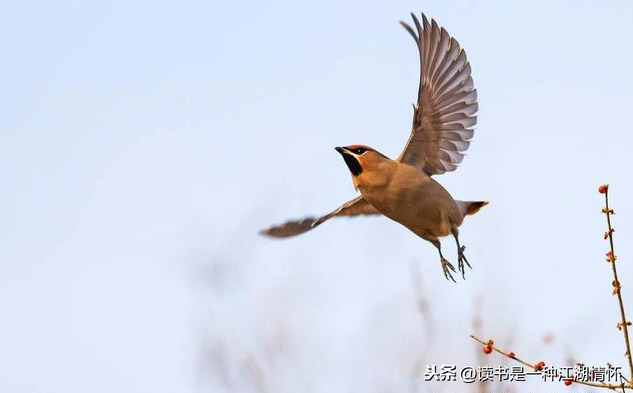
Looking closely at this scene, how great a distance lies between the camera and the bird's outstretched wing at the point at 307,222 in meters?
7.62

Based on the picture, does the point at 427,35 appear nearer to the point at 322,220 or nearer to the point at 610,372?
the point at 322,220

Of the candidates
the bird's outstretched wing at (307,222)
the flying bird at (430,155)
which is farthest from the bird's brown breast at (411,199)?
the bird's outstretched wing at (307,222)

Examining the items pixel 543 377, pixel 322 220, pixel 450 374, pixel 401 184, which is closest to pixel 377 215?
pixel 322 220

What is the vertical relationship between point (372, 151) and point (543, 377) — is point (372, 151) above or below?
above

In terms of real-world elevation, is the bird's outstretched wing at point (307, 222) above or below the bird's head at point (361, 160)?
below

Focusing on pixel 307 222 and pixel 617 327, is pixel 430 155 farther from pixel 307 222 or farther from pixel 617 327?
pixel 617 327

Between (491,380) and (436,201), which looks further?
(436,201)

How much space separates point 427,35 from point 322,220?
158 cm

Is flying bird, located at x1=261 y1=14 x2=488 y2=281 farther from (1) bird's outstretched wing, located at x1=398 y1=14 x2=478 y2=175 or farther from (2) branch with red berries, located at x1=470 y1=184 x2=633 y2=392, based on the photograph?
(2) branch with red berries, located at x1=470 y1=184 x2=633 y2=392

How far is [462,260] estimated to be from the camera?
6.74 meters

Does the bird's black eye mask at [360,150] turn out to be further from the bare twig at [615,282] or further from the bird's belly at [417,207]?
the bare twig at [615,282]

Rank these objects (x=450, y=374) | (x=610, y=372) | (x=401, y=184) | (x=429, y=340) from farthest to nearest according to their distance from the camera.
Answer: (x=401, y=184) < (x=450, y=374) < (x=429, y=340) < (x=610, y=372)

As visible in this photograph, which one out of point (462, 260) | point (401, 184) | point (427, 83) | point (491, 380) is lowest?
point (491, 380)

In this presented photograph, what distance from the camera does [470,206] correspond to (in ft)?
24.0
